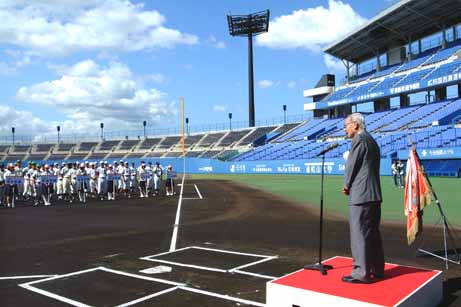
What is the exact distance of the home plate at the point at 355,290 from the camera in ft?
15.0

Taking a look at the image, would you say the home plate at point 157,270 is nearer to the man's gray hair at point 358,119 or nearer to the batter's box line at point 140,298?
the batter's box line at point 140,298

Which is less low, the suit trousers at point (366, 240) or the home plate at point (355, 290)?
the suit trousers at point (366, 240)

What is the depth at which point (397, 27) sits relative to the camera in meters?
51.2

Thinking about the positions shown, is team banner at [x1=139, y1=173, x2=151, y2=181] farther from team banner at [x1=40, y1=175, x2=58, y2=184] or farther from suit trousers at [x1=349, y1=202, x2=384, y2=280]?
suit trousers at [x1=349, y1=202, x2=384, y2=280]

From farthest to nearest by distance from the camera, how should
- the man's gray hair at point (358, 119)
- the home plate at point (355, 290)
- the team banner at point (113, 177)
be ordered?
the team banner at point (113, 177) < the man's gray hair at point (358, 119) < the home plate at point (355, 290)

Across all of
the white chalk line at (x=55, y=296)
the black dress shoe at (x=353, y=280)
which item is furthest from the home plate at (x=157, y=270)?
the black dress shoe at (x=353, y=280)

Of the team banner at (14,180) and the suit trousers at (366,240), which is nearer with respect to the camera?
the suit trousers at (366,240)

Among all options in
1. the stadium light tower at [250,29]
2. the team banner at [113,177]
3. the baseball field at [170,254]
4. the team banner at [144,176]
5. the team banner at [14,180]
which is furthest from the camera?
the stadium light tower at [250,29]

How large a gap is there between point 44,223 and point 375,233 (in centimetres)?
1137

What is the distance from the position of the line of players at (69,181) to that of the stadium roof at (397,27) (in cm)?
3662

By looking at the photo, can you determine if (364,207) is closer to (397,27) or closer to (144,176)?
(144,176)

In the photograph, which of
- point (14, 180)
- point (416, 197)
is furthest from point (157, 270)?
point (14, 180)

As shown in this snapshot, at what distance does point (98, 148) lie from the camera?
298 feet

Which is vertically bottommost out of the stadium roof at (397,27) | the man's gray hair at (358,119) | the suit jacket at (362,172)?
the suit jacket at (362,172)
